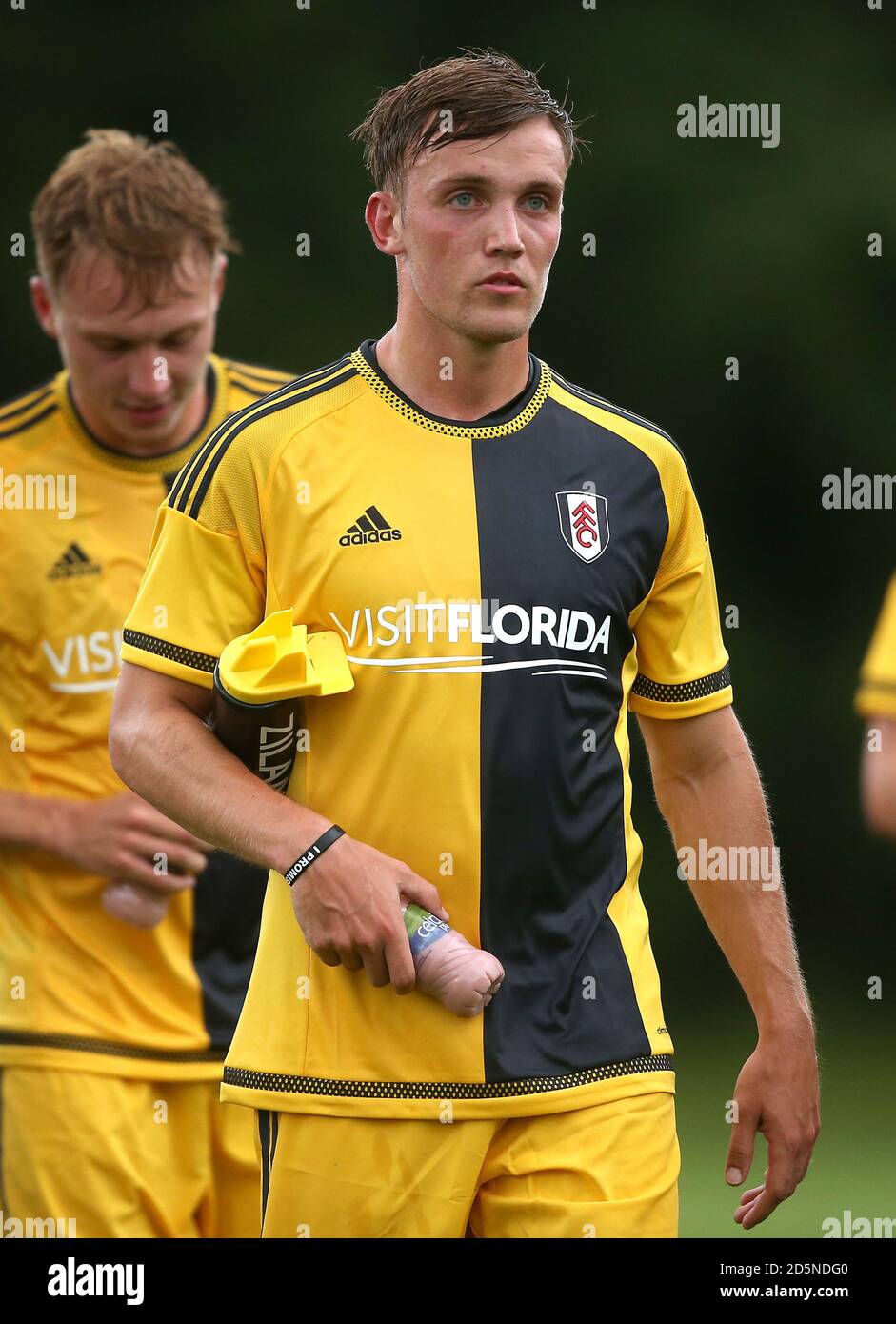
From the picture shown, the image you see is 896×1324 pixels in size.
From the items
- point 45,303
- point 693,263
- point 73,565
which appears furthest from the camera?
point 693,263

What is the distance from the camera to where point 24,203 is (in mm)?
10266

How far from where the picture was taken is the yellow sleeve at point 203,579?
3.30m

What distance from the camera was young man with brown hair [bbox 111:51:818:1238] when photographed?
3.24m

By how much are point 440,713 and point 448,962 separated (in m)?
0.39

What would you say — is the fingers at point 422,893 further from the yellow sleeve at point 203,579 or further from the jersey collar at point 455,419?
the jersey collar at point 455,419

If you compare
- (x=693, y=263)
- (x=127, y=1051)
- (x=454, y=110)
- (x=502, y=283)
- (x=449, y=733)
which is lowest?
(x=127, y=1051)

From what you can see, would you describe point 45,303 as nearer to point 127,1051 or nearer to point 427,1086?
point 127,1051

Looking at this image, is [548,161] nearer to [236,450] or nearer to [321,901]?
[236,450]

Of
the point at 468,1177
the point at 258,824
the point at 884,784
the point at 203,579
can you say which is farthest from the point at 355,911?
the point at 884,784

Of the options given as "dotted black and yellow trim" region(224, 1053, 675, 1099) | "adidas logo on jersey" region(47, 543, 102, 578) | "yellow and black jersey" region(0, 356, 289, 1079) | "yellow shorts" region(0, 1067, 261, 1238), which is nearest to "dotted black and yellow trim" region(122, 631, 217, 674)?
"dotted black and yellow trim" region(224, 1053, 675, 1099)

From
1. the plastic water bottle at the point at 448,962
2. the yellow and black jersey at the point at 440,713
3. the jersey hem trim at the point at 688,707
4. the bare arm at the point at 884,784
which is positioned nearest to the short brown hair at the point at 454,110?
the yellow and black jersey at the point at 440,713

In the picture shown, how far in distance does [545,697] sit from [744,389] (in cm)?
789

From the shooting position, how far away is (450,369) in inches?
136

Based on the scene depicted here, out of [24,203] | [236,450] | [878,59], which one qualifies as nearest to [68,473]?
[236,450]
